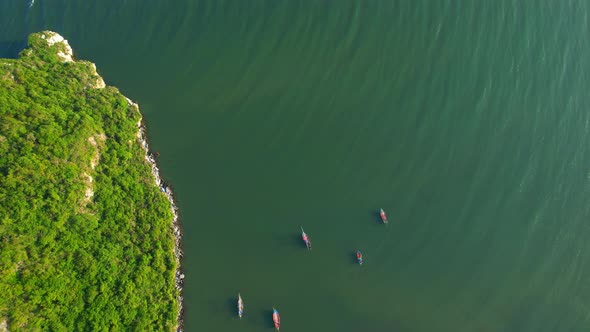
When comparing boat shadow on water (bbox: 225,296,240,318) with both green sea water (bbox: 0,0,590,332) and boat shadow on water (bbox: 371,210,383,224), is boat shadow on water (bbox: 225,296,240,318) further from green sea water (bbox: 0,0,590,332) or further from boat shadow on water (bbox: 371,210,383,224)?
boat shadow on water (bbox: 371,210,383,224)

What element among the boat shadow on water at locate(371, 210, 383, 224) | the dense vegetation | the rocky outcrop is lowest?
the dense vegetation

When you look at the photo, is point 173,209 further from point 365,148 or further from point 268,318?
point 365,148

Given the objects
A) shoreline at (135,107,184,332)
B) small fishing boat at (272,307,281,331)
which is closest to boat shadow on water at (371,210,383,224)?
small fishing boat at (272,307,281,331)

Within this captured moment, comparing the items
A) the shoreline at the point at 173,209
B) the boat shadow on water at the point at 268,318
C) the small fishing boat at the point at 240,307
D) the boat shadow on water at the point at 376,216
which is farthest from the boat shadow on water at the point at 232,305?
the boat shadow on water at the point at 376,216

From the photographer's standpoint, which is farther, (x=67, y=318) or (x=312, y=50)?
(x=312, y=50)

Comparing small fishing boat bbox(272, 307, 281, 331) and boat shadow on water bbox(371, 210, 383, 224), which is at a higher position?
boat shadow on water bbox(371, 210, 383, 224)

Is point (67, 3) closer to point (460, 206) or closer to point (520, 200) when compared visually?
point (460, 206)

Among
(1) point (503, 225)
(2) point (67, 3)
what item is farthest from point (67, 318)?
(1) point (503, 225)

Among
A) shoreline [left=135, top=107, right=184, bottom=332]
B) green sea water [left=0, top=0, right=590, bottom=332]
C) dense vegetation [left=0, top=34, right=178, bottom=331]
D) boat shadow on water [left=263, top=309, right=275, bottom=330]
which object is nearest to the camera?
dense vegetation [left=0, top=34, right=178, bottom=331]

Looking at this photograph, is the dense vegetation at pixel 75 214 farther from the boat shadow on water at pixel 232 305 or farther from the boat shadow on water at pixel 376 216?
the boat shadow on water at pixel 376 216
